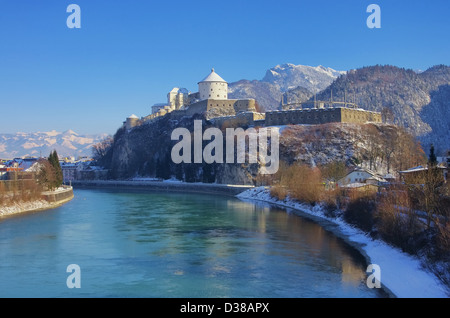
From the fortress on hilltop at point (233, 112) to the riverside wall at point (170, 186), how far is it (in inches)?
403

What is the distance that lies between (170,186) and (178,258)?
47.4 meters

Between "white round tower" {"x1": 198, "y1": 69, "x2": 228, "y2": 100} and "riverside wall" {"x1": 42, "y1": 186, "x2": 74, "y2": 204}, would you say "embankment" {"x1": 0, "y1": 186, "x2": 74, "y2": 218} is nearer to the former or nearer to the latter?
"riverside wall" {"x1": 42, "y1": 186, "x2": 74, "y2": 204}

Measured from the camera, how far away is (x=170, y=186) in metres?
65.3

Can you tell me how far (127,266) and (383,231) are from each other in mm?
10708

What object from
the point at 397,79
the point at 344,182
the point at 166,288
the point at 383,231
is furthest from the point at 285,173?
the point at 397,79

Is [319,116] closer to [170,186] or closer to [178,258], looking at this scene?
[170,186]

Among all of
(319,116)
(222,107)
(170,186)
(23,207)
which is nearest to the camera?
(23,207)

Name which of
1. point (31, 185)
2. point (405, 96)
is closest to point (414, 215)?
point (31, 185)

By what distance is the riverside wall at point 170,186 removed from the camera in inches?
2121

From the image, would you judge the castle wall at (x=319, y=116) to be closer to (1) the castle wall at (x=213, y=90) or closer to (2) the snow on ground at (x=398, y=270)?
(1) the castle wall at (x=213, y=90)

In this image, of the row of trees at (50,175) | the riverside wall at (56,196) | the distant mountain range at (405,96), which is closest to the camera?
the riverside wall at (56,196)

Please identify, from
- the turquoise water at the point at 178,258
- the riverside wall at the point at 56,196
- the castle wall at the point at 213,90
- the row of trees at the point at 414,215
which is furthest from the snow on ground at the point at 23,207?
the castle wall at the point at 213,90
